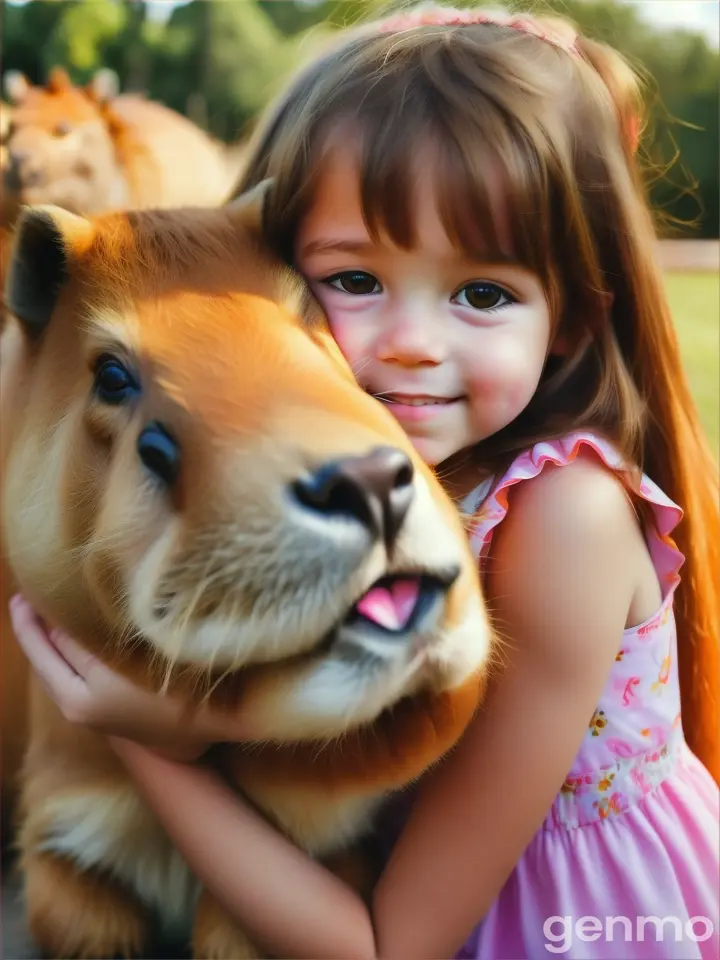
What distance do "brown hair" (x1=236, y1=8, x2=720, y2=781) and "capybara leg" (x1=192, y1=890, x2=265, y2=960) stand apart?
0.38 meters

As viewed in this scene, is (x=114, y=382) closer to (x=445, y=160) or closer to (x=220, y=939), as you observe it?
(x=445, y=160)

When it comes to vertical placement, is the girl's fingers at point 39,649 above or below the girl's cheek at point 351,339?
below

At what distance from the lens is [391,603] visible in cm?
47

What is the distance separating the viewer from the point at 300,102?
0.62 meters

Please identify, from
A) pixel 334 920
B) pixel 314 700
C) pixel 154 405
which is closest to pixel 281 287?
pixel 154 405

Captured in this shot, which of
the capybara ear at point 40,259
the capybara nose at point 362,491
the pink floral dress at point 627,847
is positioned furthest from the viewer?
the pink floral dress at point 627,847

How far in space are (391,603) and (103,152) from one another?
0.47 m

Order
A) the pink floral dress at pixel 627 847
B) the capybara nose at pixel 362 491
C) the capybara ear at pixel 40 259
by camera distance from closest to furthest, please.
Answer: the capybara nose at pixel 362 491
the capybara ear at pixel 40 259
the pink floral dress at pixel 627 847

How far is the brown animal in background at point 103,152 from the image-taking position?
27.4 inches

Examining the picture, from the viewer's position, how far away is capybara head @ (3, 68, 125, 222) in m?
0.69

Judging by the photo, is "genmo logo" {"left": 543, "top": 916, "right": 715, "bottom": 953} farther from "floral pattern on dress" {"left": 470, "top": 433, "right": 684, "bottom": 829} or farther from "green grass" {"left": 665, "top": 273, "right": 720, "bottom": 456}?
"green grass" {"left": 665, "top": 273, "right": 720, "bottom": 456}

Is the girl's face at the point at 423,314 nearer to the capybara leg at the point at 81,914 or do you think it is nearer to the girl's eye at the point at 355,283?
the girl's eye at the point at 355,283

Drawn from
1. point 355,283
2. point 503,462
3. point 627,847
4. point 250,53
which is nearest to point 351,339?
point 355,283

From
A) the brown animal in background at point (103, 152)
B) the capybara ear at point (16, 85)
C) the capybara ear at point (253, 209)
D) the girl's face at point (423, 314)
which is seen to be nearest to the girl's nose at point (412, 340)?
the girl's face at point (423, 314)
